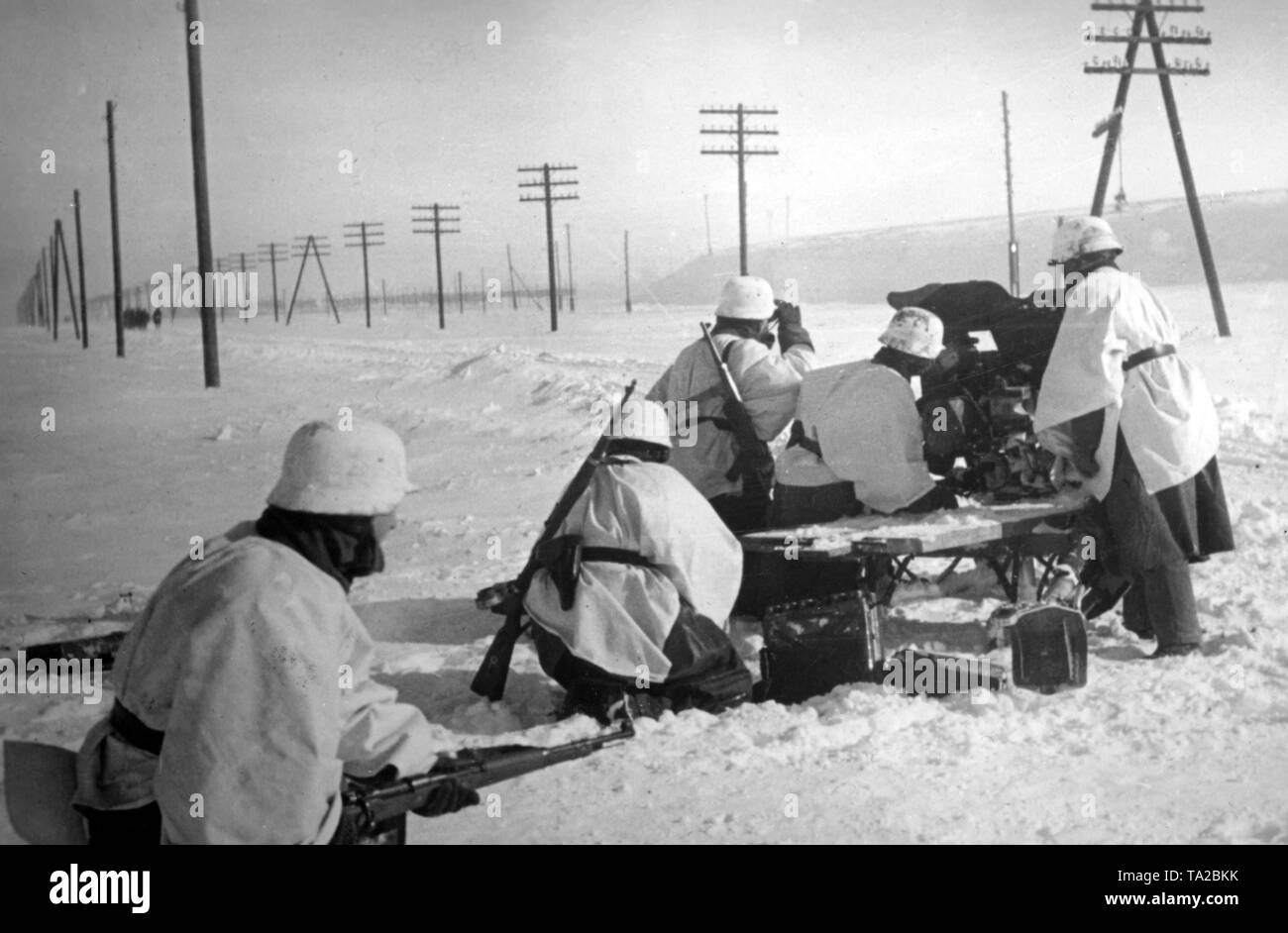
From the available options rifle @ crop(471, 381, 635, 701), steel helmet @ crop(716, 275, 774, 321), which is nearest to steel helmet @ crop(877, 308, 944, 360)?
steel helmet @ crop(716, 275, 774, 321)

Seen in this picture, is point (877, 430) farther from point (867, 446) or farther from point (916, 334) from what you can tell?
point (916, 334)

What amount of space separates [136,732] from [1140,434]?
A: 400 centimetres

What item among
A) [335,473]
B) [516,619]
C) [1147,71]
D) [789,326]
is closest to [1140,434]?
[789,326]

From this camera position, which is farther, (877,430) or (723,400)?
(723,400)

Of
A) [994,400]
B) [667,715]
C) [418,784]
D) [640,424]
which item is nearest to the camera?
[418,784]

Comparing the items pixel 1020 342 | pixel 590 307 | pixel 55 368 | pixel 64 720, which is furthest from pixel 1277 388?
pixel 590 307

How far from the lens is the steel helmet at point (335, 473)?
8.45ft

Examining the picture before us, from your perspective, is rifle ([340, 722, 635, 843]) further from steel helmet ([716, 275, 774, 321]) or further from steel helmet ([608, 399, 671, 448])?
steel helmet ([716, 275, 774, 321])

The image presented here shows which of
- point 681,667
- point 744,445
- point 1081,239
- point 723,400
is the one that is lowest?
point 681,667

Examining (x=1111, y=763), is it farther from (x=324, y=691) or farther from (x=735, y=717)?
(x=324, y=691)

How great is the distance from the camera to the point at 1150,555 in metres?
4.99

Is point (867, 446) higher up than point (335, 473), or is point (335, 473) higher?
point (335, 473)
